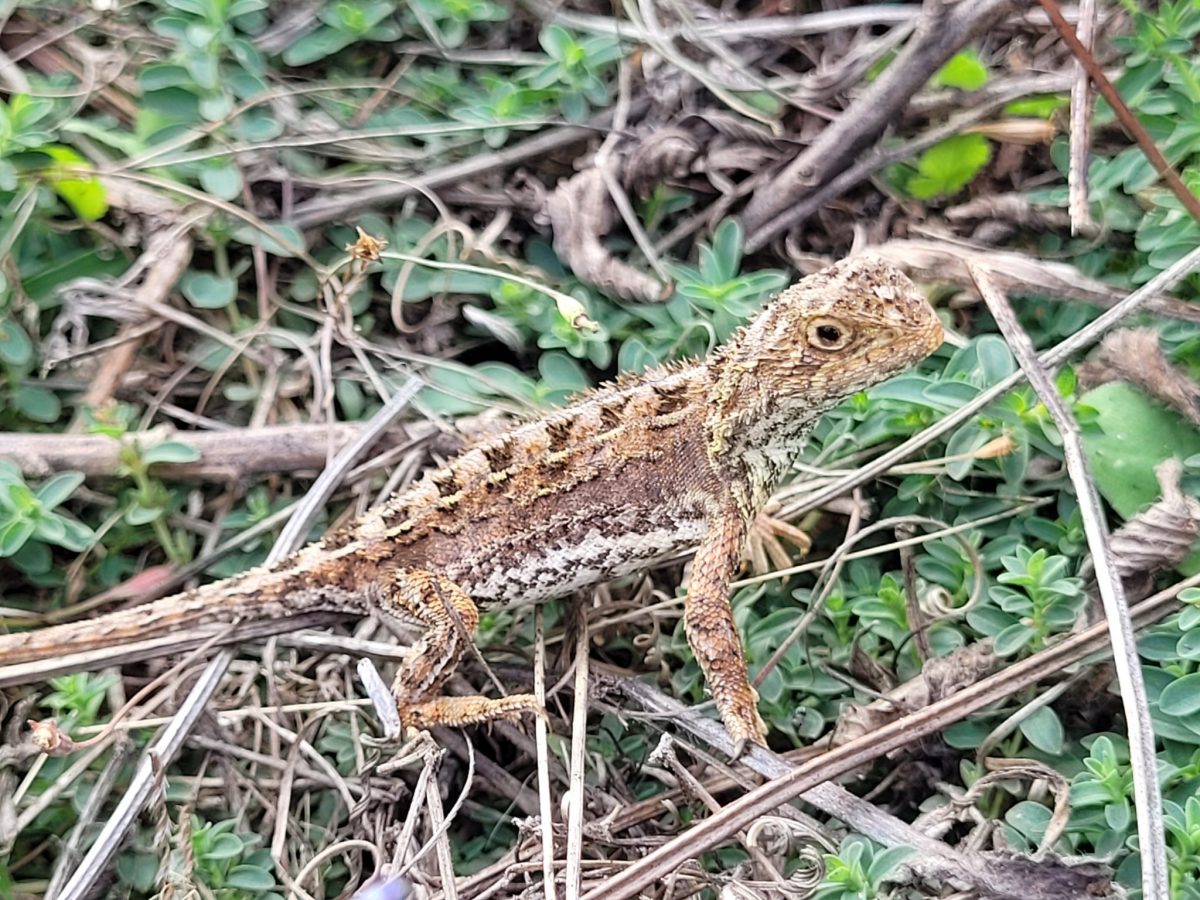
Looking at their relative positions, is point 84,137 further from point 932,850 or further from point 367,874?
point 932,850

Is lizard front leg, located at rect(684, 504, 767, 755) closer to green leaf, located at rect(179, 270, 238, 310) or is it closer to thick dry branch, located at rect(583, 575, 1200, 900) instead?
thick dry branch, located at rect(583, 575, 1200, 900)

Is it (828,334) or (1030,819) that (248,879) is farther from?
(828,334)

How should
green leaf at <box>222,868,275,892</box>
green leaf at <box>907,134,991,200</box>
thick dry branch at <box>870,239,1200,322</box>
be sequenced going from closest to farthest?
1. green leaf at <box>222,868,275,892</box>
2. thick dry branch at <box>870,239,1200,322</box>
3. green leaf at <box>907,134,991,200</box>

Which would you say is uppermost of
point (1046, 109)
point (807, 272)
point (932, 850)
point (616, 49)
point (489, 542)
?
point (1046, 109)

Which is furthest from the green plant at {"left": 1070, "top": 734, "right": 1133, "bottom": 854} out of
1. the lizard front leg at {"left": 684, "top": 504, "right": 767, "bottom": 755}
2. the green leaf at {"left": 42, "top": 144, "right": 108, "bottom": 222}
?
the green leaf at {"left": 42, "top": 144, "right": 108, "bottom": 222}

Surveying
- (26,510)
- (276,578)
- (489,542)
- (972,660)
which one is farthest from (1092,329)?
(26,510)

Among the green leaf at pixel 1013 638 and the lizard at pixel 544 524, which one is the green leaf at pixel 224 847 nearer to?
the lizard at pixel 544 524

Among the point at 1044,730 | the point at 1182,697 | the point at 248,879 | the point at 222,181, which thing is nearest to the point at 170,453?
the point at 222,181
